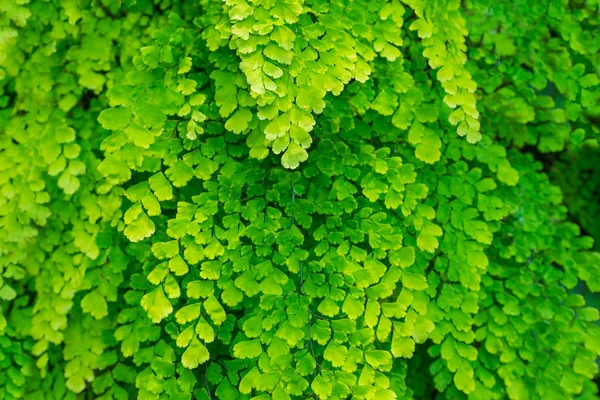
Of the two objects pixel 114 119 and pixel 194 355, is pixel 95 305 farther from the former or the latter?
pixel 114 119

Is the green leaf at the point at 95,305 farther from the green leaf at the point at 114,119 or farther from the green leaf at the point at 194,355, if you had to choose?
the green leaf at the point at 114,119

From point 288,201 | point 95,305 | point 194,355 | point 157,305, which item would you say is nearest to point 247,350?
point 194,355

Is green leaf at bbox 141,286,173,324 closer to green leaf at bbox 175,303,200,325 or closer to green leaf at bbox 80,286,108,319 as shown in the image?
green leaf at bbox 175,303,200,325

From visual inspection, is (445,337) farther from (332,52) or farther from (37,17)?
(37,17)

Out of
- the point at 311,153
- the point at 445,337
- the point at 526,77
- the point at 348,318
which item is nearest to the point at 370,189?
the point at 311,153

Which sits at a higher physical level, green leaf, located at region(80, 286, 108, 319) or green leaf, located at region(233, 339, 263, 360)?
green leaf, located at region(233, 339, 263, 360)

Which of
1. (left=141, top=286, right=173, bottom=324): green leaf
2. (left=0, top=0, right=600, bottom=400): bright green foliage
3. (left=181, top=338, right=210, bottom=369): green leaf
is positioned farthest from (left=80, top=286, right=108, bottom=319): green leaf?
(left=181, top=338, right=210, bottom=369): green leaf

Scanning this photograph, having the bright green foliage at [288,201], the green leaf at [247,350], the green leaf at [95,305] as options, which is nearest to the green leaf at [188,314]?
the bright green foliage at [288,201]

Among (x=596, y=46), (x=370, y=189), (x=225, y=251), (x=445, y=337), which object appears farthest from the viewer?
(x=596, y=46)
